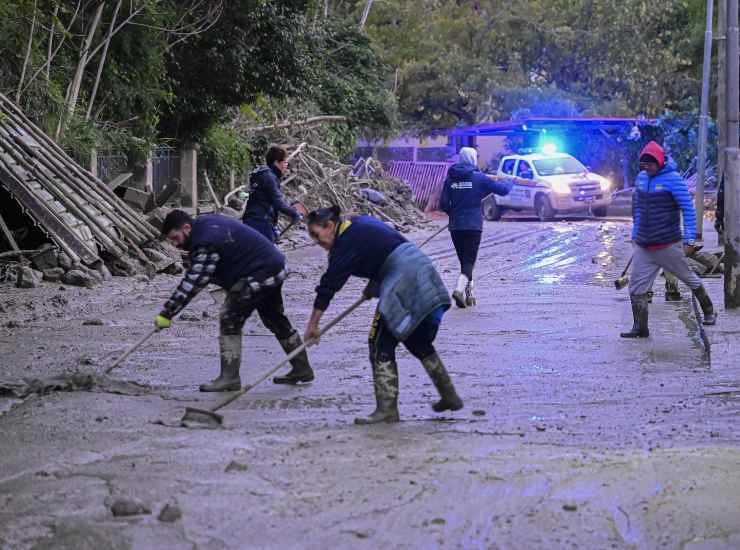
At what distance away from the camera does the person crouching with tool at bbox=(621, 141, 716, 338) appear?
34.7 feet

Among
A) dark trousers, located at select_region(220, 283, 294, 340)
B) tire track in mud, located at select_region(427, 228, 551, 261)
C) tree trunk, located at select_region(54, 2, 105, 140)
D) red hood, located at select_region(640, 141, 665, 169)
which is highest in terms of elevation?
tree trunk, located at select_region(54, 2, 105, 140)

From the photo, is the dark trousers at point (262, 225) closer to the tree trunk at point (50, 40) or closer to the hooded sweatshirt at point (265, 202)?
the hooded sweatshirt at point (265, 202)

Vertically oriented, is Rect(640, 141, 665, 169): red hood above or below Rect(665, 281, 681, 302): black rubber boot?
above

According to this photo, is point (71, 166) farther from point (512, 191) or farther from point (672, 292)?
point (512, 191)

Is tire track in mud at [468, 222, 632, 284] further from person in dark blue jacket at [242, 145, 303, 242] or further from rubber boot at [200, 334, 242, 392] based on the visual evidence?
rubber boot at [200, 334, 242, 392]

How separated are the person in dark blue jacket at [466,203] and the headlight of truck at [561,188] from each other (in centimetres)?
1783

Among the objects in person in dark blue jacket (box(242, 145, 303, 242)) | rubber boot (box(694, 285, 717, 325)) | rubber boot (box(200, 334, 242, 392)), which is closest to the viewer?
rubber boot (box(200, 334, 242, 392))

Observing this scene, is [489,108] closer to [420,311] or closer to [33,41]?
[33,41]

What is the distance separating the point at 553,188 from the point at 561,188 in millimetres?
214

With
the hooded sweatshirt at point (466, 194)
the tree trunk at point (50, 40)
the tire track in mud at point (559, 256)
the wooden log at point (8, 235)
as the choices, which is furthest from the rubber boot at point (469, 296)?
the tree trunk at point (50, 40)

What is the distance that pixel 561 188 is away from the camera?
30.7 meters

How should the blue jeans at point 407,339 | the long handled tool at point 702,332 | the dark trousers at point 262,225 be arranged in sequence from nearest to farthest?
the blue jeans at point 407,339 < the long handled tool at point 702,332 < the dark trousers at point 262,225

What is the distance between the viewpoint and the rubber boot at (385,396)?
291 inches

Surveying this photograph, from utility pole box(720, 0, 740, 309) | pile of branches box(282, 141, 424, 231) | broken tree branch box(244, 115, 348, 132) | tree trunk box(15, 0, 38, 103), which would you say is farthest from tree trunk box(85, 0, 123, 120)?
utility pole box(720, 0, 740, 309)
